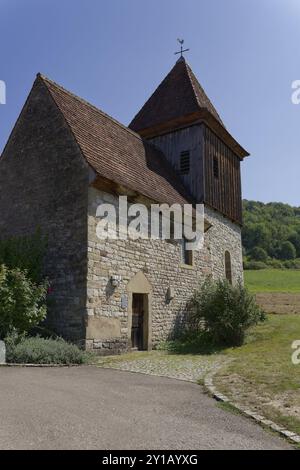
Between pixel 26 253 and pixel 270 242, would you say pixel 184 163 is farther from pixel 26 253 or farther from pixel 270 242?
pixel 270 242

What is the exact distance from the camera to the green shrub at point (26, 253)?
38.6 feet

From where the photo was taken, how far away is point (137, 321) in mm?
13219

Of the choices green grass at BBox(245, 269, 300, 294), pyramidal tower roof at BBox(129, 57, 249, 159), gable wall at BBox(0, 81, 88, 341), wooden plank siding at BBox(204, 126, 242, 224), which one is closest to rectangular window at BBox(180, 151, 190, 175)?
wooden plank siding at BBox(204, 126, 242, 224)

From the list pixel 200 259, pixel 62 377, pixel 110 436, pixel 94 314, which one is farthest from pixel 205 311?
pixel 110 436

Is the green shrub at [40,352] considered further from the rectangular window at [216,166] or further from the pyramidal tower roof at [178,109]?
the pyramidal tower roof at [178,109]

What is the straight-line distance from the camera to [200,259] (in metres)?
16.9

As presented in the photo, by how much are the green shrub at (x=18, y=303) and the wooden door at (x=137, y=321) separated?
3.25 meters

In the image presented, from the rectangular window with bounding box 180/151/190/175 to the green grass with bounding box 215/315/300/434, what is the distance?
8387 millimetres

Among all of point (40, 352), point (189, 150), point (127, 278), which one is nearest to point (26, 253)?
point (127, 278)

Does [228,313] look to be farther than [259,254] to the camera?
No

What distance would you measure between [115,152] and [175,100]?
7.37 metres

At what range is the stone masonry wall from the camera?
11.4 meters

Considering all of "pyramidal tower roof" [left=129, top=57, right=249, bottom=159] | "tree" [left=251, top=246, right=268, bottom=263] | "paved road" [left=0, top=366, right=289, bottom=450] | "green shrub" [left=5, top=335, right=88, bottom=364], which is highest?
"pyramidal tower roof" [left=129, top=57, right=249, bottom=159]

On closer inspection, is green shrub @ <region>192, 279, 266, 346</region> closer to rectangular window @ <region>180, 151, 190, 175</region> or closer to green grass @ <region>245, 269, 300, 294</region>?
rectangular window @ <region>180, 151, 190, 175</region>
